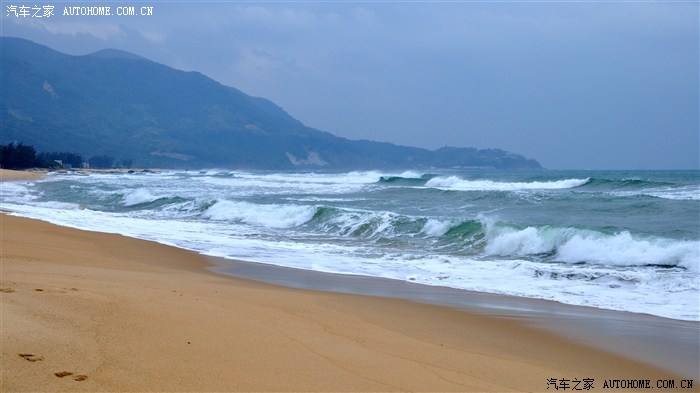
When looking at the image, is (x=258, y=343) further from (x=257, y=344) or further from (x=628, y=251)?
(x=628, y=251)

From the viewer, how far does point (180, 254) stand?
11.4 metres

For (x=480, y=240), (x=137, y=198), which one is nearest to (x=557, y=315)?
(x=480, y=240)

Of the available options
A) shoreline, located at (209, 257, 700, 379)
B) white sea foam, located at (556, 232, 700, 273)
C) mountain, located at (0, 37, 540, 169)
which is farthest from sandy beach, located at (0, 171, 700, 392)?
mountain, located at (0, 37, 540, 169)

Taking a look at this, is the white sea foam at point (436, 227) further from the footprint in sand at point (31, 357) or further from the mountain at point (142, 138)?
the mountain at point (142, 138)

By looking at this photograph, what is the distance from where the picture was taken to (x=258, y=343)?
183 inches

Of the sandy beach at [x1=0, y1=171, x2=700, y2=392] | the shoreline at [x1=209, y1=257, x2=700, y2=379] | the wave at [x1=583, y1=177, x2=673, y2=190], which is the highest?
the wave at [x1=583, y1=177, x2=673, y2=190]

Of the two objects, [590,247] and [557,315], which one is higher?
[590,247]

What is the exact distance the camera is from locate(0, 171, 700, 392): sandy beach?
3826mm

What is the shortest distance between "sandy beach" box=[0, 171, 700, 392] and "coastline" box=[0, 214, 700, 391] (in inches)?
0.4

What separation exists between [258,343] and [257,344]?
28 millimetres

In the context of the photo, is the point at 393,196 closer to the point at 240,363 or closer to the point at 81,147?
the point at 240,363

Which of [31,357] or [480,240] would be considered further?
[480,240]

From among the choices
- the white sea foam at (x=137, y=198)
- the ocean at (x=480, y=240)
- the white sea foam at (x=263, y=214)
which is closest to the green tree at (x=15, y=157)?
the white sea foam at (x=137, y=198)

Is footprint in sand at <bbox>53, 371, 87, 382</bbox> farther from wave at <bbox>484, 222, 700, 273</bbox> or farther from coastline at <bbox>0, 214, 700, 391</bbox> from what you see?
wave at <bbox>484, 222, 700, 273</bbox>
